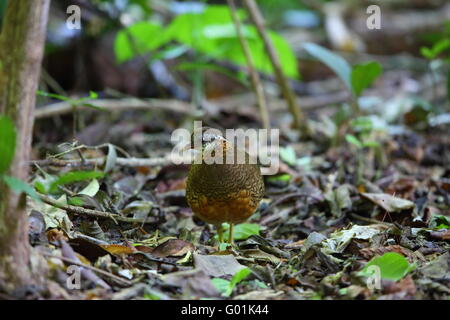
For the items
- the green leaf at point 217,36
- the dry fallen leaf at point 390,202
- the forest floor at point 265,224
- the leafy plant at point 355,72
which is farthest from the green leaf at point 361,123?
the green leaf at point 217,36

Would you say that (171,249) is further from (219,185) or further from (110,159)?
(110,159)

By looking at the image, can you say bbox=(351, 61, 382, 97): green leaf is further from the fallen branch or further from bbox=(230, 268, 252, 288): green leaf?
bbox=(230, 268, 252, 288): green leaf

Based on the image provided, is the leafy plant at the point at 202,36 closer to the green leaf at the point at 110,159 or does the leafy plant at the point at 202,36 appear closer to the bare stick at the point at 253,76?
the bare stick at the point at 253,76

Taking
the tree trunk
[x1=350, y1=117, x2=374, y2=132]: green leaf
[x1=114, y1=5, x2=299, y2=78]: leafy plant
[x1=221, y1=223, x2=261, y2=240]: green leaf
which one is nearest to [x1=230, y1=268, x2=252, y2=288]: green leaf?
the tree trunk

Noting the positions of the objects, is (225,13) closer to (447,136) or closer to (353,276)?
(447,136)

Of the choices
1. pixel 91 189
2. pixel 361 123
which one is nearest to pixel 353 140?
Answer: pixel 361 123
